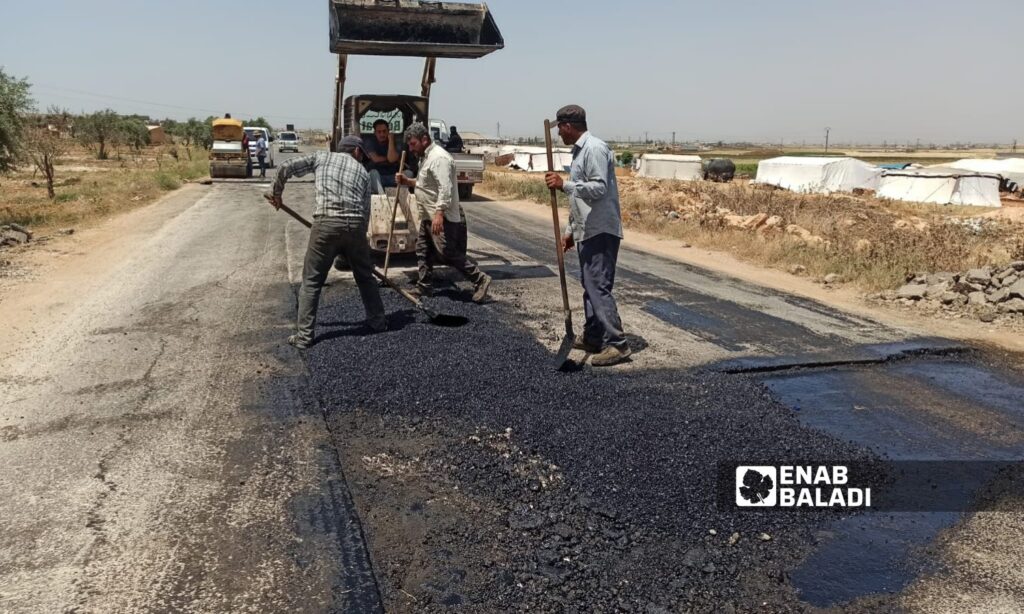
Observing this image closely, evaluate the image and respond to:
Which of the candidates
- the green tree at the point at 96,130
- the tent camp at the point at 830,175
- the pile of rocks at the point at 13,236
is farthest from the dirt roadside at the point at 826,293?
the green tree at the point at 96,130

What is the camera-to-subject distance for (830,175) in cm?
3959

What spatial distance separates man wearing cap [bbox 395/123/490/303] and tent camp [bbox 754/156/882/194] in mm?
34505

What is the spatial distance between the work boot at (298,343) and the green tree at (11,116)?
39.2 feet

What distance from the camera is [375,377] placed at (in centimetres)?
489

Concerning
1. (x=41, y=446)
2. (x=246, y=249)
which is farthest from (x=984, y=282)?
(x=246, y=249)

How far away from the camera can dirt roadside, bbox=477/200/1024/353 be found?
6516 millimetres

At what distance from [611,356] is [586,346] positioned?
1.28 feet

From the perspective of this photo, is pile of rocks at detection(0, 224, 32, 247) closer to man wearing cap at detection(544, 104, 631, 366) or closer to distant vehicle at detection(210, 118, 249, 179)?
man wearing cap at detection(544, 104, 631, 366)

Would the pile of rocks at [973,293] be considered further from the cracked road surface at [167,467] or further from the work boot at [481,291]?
the cracked road surface at [167,467]

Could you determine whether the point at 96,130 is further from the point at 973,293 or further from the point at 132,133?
the point at 973,293

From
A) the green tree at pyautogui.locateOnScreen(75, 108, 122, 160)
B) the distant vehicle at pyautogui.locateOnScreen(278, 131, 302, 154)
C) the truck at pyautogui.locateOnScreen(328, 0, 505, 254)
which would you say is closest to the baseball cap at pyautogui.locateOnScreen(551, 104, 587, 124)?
the truck at pyautogui.locateOnScreen(328, 0, 505, 254)

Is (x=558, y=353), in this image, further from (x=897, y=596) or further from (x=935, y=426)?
(x=897, y=596)

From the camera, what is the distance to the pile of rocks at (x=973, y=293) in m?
7.19

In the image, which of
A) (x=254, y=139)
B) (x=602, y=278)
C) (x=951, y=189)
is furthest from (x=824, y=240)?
(x=951, y=189)
